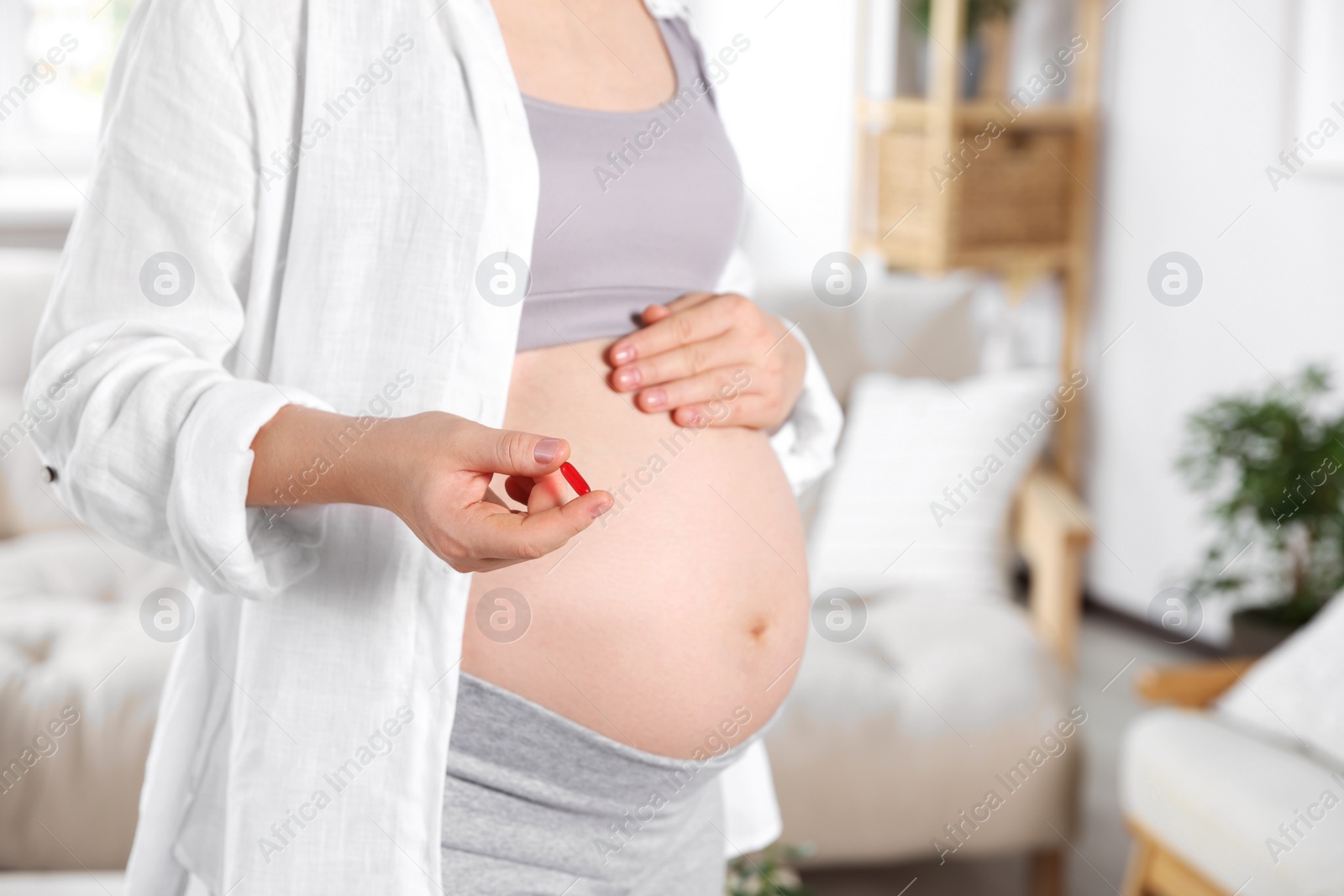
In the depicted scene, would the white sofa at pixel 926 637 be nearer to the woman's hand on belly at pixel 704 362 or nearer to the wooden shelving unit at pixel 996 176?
the wooden shelving unit at pixel 996 176

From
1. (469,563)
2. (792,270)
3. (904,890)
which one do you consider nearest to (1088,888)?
(904,890)

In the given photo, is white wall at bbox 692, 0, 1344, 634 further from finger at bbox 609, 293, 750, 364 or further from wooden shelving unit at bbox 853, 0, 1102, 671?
finger at bbox 609, 293, 750, 364

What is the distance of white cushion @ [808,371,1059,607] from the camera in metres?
2.09

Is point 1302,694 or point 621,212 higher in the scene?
point 621,212

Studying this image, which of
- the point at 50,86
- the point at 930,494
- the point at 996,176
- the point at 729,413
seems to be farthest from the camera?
the point at 50,86

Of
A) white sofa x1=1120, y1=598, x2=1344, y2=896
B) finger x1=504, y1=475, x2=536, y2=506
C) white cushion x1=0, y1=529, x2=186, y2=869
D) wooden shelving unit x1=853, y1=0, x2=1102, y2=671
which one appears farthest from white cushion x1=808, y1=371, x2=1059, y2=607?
finger x1=504, y1=475, x2=536, y2=506

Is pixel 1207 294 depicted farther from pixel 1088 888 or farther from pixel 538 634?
pixel 538 634

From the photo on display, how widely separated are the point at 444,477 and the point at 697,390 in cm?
27

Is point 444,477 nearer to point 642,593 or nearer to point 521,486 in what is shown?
point 521,486

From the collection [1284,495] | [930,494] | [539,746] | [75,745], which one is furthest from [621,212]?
[1284,495]

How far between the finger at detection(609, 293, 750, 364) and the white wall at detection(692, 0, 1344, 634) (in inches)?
63.6

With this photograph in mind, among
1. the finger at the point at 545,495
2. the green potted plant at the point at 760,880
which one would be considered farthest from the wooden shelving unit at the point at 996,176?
the finger at the point at 545,495

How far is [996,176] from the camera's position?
3010mm

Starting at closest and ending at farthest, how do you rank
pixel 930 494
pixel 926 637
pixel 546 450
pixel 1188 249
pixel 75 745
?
pixel 546 450
pixel 75 745
pixel 926 637
pixel 930 494
pixel 1188 249
